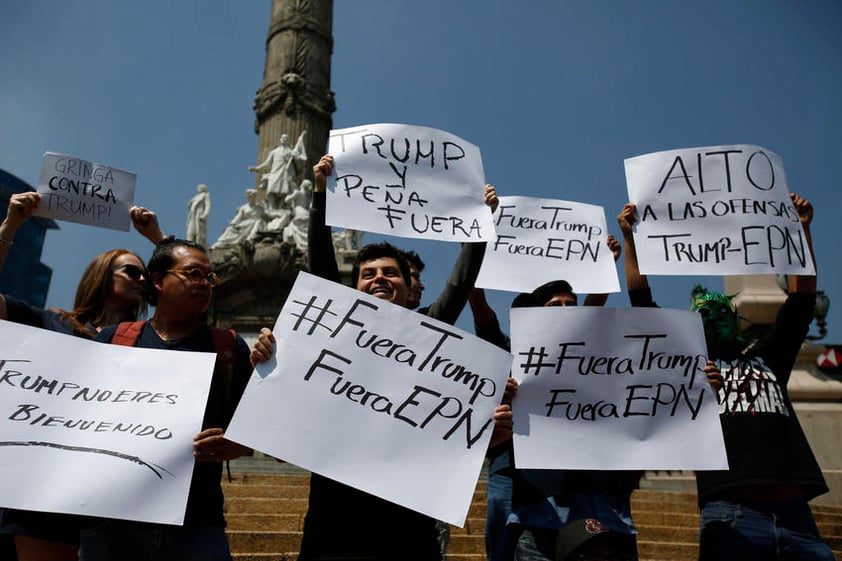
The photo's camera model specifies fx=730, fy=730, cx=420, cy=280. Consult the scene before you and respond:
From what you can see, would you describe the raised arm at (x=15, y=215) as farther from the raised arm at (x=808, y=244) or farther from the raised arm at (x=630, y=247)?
the raised arm at (x=808, y=244)

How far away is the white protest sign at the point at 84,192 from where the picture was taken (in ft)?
11.8

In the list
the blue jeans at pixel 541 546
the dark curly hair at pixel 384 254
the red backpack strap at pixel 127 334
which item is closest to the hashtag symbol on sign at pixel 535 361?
the dark curly hair at pixel 384 254

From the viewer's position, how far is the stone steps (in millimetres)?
4863

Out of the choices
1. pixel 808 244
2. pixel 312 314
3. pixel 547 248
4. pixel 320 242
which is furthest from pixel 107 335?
pixel 808 244

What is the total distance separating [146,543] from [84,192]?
83.1 inches

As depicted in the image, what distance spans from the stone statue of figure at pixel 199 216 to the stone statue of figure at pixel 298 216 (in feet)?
7.71

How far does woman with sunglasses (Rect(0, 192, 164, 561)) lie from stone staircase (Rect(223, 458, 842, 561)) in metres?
2.19

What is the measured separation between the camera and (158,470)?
87.4 inches

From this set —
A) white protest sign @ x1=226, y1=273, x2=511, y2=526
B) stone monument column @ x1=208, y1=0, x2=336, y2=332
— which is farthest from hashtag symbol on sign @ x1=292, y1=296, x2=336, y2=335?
stone monument column @ x1=208, y1=0, x2=336, y2=332

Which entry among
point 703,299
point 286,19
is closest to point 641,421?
point 703,299

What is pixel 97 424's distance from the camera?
232cm

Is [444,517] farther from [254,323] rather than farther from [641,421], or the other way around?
[254,323]

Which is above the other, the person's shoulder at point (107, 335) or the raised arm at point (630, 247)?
the raised arm at point (630, 247)

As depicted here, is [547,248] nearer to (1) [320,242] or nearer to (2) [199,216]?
(1) [320,242]
